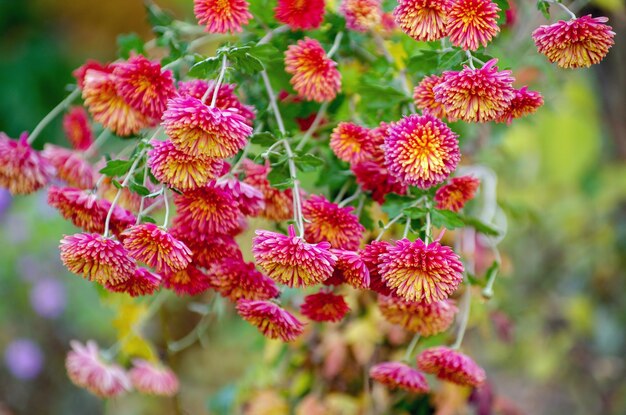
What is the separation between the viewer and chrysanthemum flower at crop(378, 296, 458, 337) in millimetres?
773

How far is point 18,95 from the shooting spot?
414cm

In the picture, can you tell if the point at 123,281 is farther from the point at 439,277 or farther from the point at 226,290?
the point at 439,277

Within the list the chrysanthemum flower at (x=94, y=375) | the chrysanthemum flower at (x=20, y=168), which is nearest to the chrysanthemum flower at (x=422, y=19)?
the chrysanthemum flower at (x=20, y=168)

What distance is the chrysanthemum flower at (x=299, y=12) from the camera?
75 centimetres

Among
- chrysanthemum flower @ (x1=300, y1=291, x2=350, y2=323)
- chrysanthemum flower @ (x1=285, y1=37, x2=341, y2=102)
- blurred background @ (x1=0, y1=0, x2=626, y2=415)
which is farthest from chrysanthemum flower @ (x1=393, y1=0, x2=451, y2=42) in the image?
blurred background @ (x1=0, y1=0, x2=626, y2=415)

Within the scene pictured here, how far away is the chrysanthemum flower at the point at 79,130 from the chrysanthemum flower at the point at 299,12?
0.99 ft

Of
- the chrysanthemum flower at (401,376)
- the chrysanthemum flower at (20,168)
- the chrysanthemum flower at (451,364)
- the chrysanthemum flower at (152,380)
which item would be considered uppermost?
the chrysanthemum flower at (20,168)

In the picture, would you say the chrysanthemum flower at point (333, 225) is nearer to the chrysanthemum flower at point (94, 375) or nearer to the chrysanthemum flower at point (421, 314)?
the chrysanthemum flower at point (421, 314)

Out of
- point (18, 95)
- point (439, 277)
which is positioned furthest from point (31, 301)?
point (439, 277)

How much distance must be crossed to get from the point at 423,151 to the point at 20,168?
1.50 feet

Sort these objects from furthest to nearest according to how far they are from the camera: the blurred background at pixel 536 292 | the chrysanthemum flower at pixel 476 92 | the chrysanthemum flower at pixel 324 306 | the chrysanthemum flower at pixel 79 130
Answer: the blurred background at pixel 536 292 < the chrysanthemum flower at pixel 79 130 < the chrysanthemum flower at pixel 324 306 < the chrysanthemum flower at pixel 476 92

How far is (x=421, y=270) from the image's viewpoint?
625mm

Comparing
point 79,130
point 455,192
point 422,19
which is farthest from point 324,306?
point 79,130

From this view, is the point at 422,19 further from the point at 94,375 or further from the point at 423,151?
the point at 94,375
